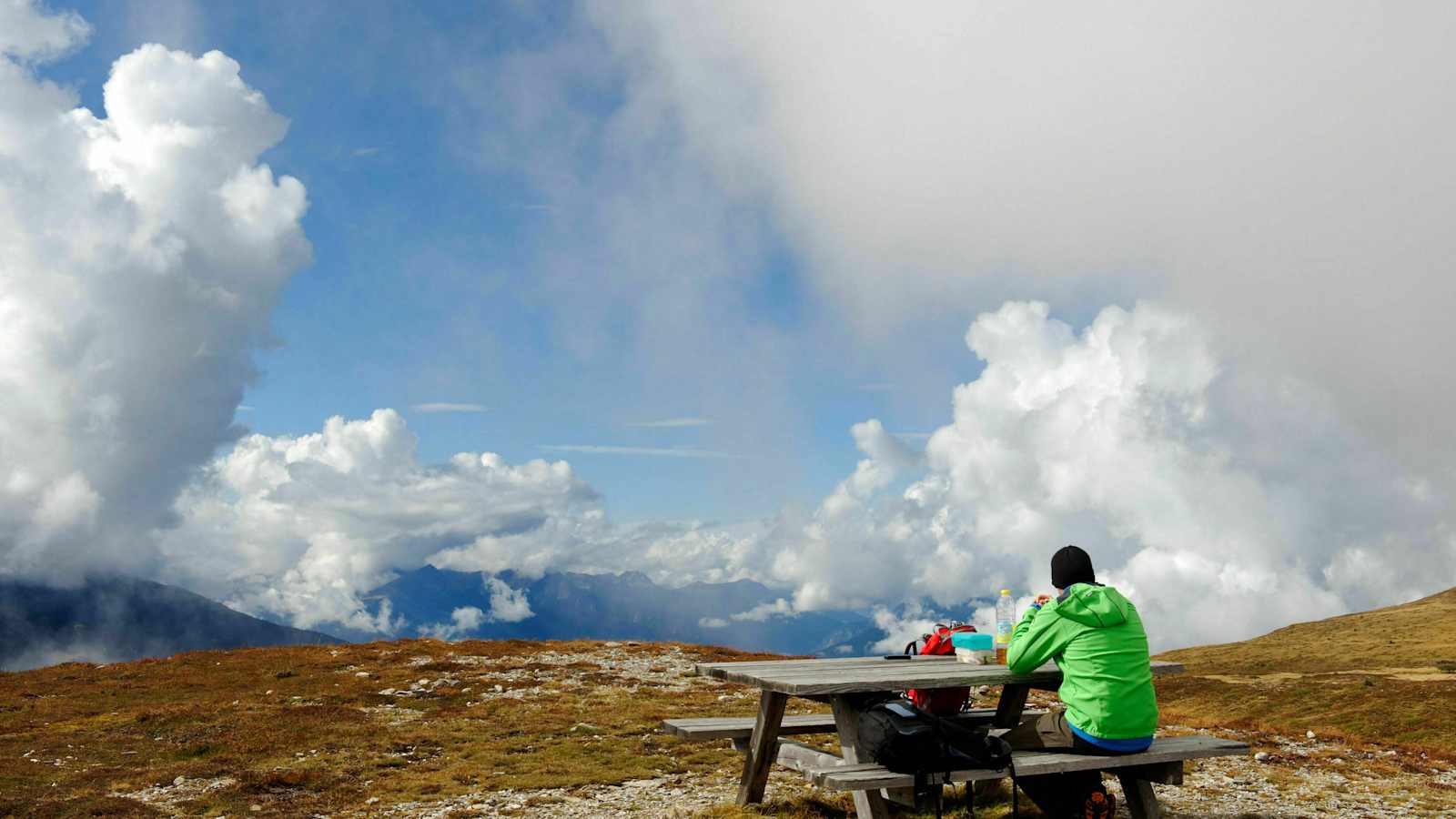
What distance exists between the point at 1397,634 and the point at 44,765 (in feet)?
444

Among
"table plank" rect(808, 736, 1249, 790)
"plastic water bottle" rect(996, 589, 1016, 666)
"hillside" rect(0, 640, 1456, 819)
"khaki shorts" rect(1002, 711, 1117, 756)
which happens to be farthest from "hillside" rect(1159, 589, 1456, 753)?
"khaki shorts" rect(1002, 711, 1117, 756)

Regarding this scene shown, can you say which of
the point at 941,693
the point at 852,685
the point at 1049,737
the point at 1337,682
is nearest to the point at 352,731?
the point at 941,693

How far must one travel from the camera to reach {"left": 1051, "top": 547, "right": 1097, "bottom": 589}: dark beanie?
27.3 ft

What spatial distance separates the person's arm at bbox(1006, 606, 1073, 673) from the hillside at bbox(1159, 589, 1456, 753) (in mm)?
15531

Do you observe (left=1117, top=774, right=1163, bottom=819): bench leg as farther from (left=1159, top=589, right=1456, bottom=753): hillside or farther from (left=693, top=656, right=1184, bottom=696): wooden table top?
(left=1159, top=589, right=1456, bottom=753): hillside

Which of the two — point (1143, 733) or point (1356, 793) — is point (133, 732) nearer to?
point (1143, 733)

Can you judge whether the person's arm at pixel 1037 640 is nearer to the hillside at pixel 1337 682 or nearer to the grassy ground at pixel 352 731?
the grassy ground at pixel 352 731

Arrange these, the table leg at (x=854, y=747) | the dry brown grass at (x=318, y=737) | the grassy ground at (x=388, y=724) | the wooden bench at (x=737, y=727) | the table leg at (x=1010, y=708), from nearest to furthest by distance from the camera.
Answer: the table leg at (x=854, y=747) < the table leg at (x=1010, y=708) < the wooden bench at (x=737, y=727) < the grassy ground at (x=388, y=724) < the dry brown grass at (x=318, y=737)

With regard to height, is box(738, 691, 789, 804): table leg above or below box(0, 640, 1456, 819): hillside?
above

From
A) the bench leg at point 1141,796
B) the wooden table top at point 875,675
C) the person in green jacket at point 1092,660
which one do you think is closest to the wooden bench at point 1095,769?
the bench leg at point 1141,796

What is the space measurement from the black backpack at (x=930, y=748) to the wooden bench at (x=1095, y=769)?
0.08m

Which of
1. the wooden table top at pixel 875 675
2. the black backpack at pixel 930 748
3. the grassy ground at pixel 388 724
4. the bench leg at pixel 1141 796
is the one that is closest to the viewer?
the black backpack at pixel 930 748

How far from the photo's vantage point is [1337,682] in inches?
2205

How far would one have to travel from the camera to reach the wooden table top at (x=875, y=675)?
8516 mm
